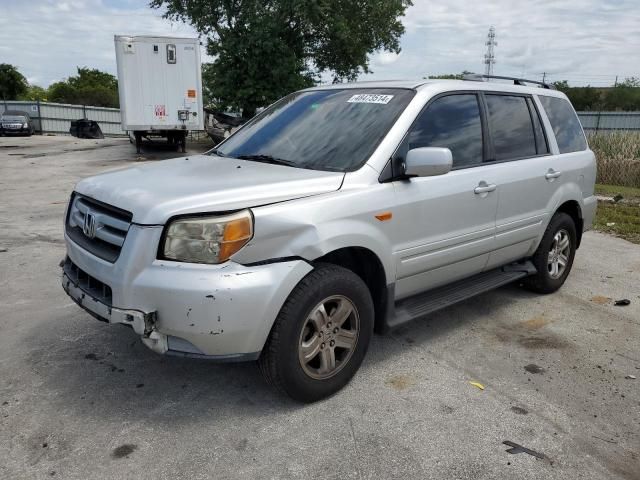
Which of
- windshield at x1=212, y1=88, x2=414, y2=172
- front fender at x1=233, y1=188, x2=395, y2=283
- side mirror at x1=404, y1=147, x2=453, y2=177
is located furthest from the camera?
windshield at x1=212, y1=88, x2=414, y2=172

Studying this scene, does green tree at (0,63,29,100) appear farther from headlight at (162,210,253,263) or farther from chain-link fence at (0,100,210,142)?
headlight at (162,210,253,263)

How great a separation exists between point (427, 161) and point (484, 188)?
91cm

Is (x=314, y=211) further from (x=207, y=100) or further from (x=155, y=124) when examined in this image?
(x=207, y=100)

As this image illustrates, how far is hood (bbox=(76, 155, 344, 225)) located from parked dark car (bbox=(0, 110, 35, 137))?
101 feet

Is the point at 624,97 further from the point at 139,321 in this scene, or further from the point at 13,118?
the point at 139,321

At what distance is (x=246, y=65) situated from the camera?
2370 centimetres

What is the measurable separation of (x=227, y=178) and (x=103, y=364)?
153cm

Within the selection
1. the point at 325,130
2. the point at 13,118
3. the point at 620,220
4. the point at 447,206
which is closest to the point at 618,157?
the point at 620,220

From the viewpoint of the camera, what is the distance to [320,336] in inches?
124

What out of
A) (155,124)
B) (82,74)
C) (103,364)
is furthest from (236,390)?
(82,74)

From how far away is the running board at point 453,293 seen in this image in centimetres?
365

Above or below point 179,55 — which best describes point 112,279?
below

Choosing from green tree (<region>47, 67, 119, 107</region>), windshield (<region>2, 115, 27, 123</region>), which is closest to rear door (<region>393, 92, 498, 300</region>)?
windshield (<region>2, 115, 27, 123</region>)

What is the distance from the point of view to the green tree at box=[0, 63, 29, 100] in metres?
56.6
